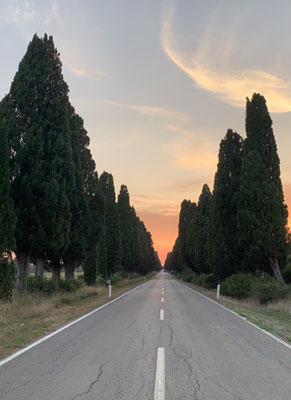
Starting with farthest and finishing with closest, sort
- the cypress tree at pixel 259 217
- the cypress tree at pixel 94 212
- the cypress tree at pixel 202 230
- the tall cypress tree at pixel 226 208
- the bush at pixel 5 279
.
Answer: the cypress tree at pixel 202 230
the tall cypress tree at pixel 226 208
the cypress tree at pixel 94 212
the cypress tree at pixel 259 217
the bush at pixel 5 279

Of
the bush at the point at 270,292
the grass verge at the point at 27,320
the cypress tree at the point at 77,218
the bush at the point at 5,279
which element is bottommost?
the grass verge at the point at 27,320

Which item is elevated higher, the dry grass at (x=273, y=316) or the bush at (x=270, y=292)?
the bush at (x=270, y=292)

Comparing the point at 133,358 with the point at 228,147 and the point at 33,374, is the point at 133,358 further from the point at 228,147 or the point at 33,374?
the point at 228,147

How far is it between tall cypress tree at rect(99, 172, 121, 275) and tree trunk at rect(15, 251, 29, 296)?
24.0 metres

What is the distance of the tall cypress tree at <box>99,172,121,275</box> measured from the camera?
4078 cm

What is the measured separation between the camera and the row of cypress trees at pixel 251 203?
2131cm

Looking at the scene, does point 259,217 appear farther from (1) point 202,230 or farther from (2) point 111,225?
(2) point 111,225

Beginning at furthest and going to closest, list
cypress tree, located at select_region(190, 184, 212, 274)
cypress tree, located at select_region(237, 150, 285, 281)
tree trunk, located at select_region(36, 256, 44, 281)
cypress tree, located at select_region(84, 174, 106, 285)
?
cypress tree, located at select_region(190, 184, 212, 274), cypress tree, located at select_region(84, 174, 106, 285), cypress tree, located at select_region(237, 150, 285, 281), tree trunk, located at select_region(36, 256, 44, 281)

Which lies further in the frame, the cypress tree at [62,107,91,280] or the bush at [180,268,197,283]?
the bush at [180,268,197,283]

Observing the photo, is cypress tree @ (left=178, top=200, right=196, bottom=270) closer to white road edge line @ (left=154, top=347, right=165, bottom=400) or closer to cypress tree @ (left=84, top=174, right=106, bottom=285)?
cypress tree @ (left=84, top=174, right=106, bottom=285)

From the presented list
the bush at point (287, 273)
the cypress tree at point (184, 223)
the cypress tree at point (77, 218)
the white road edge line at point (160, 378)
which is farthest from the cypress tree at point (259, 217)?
the cypress tree at point (184, 223)

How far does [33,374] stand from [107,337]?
Answer: 3.33 metres

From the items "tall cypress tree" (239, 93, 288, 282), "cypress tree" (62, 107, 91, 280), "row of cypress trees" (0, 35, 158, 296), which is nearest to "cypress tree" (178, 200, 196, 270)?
"tall cypress tree" (239, 93, 288, 282)

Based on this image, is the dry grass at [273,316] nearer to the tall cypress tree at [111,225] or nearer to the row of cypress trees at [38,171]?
the row of cypress trees at [38,171]
